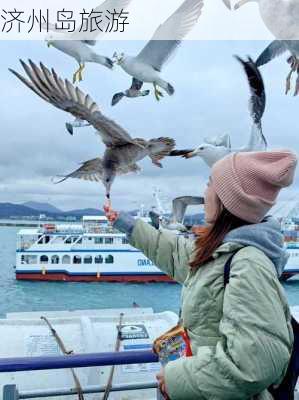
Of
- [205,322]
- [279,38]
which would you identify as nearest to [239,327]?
[205,322]

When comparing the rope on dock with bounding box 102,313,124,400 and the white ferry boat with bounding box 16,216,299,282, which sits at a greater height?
the rope on dock with bounding box 102,313,124,400

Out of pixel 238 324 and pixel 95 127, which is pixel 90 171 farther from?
pixel 238 324

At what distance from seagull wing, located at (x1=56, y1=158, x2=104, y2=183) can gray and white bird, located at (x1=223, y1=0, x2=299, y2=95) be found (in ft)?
4.23

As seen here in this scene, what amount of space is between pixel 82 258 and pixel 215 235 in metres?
11.6

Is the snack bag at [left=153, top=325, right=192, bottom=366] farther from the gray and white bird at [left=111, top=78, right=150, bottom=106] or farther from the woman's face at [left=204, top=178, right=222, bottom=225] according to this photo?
the gray and white bird at [left=111, top=78, right=150, bottom=106]

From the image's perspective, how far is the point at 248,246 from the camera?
74 centimetres

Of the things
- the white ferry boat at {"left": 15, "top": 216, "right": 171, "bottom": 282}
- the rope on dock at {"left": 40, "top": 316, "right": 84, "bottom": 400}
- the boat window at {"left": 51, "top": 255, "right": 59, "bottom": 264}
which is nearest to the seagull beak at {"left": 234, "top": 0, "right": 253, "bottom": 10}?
the rope on dock at {"left": 40, "top": 316, "right": 84, "bottom": 400}

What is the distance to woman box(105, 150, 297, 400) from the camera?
68cm

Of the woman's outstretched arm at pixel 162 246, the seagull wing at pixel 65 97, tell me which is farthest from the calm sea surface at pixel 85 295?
the woman's outstretched arm at pixel 162 246

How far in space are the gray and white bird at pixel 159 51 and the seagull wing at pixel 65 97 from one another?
0.84 metres

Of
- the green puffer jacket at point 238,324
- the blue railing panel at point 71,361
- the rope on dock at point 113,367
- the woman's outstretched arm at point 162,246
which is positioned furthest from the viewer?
the rope on dock at point 113,367

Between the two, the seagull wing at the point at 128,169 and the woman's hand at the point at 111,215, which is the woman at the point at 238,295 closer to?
the woman's hand at the point at 111,215

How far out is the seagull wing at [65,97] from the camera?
5.81 feet

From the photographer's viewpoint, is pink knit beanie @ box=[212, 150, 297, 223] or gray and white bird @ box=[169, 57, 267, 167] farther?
gray and white bird @ box=[169, 57, 267, 167]
